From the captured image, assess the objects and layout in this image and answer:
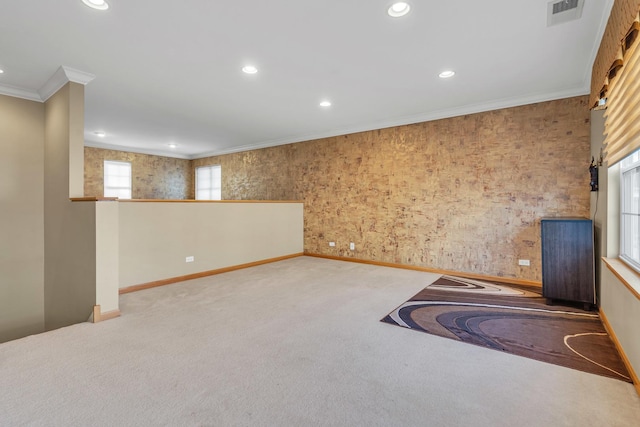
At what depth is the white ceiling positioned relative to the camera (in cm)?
233

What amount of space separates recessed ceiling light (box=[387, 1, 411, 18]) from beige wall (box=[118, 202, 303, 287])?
141 inches

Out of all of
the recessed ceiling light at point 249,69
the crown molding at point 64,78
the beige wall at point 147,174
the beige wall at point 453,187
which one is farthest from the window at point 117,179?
the recessed ceiling light at point 249,69

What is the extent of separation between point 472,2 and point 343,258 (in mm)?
4473

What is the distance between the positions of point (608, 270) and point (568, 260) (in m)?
0.56

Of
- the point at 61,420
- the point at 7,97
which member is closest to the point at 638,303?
the point at 61,420

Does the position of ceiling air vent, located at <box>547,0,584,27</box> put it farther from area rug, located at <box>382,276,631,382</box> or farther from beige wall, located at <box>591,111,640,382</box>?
area rug, located at <box>382,276,631,382</box>

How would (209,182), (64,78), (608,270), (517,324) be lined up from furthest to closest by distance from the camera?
(209,182), (64,78), (517,324), (608,270)

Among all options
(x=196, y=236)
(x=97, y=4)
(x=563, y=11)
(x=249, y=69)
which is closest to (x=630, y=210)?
(x=563, y=11)

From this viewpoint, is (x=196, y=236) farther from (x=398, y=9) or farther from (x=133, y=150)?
(x=133, y=150)

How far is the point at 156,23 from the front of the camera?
247 centimetres

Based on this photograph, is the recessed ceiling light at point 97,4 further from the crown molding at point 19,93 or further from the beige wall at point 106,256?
the crown molding at point 19,93

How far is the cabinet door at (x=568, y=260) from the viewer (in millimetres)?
3104

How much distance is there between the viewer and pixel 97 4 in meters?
2.23

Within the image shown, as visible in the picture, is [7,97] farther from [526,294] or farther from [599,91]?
[526,294]
